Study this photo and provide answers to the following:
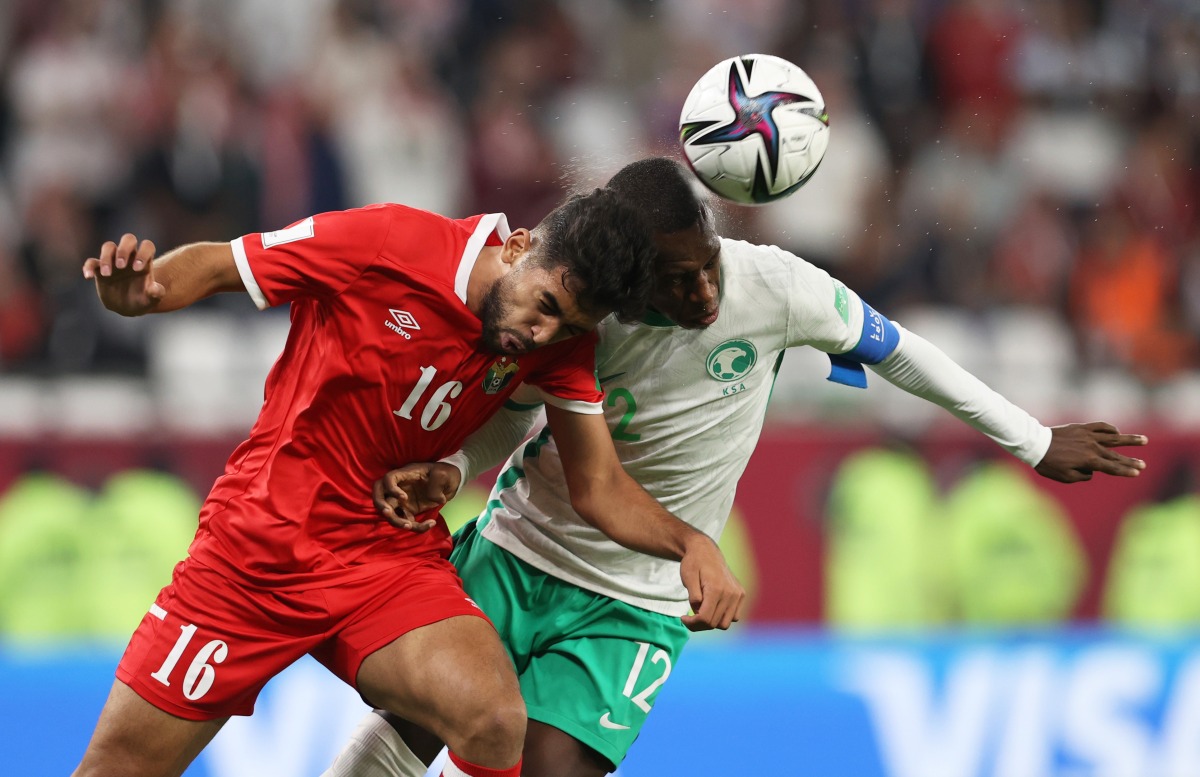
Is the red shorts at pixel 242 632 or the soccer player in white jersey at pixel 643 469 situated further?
the soccer player in white jersey at pixel 643 469

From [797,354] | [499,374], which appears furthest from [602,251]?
[797,354]

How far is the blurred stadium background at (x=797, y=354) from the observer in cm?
661

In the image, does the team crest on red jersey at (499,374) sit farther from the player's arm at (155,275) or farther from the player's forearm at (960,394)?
the player's forearm at (960,394)

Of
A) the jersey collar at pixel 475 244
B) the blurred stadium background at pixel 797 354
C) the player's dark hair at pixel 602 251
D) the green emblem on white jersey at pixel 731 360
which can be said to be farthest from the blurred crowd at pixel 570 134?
the player's dark hair at pixel 602 251

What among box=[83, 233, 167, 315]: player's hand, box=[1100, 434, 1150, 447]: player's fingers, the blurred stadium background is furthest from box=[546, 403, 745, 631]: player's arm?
the blurred stadium background

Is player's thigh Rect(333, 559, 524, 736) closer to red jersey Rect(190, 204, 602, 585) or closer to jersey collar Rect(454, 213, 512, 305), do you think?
red jersey Rect(190, 204, 602, 585)

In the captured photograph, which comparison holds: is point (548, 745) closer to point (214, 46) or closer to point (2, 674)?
point (2, 674)

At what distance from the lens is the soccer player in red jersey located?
3.91 metres

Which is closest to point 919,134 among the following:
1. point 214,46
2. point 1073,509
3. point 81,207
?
point 1073,509

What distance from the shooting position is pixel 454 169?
9547 millimetres

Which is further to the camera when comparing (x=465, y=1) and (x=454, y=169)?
(x=465, y=1)

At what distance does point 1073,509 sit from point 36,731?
16.5 ft

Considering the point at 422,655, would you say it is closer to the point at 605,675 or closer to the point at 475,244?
the point at 605,675

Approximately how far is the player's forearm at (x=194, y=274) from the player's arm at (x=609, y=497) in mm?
884
